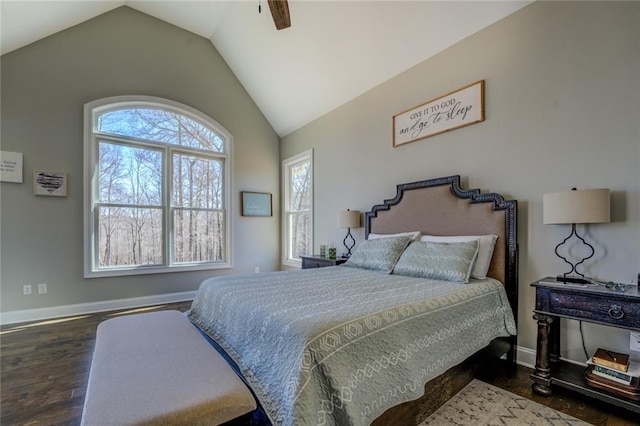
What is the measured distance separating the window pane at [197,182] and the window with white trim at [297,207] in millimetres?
1195

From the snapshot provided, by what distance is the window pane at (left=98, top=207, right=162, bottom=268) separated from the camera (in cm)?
400

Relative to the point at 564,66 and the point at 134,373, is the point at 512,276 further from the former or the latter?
the point at 134,373

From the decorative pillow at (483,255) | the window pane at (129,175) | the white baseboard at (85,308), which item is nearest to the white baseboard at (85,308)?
the white baseboard at (85,308)

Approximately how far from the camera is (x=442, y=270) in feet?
7.55

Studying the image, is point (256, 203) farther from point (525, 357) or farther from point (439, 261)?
point (525, 357)

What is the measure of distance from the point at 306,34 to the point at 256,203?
2.79 m

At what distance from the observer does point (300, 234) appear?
5.24m

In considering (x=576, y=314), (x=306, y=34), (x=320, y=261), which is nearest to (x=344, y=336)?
(x=576, y=314)

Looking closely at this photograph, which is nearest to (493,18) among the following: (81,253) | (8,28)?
(8,28)

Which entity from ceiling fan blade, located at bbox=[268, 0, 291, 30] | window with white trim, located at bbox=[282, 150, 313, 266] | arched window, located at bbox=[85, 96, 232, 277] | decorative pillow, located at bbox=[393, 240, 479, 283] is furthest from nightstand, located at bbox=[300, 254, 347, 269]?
ceiling fan blade, located at bbox=[268, 0, 291, 30]

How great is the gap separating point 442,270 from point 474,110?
157cm

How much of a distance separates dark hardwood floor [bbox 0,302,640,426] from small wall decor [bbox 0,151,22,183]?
1708 millimetres

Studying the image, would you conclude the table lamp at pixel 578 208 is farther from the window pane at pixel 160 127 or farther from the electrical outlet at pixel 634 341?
the window pane at pixel 160 127

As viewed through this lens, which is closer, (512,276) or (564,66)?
(564,66)
